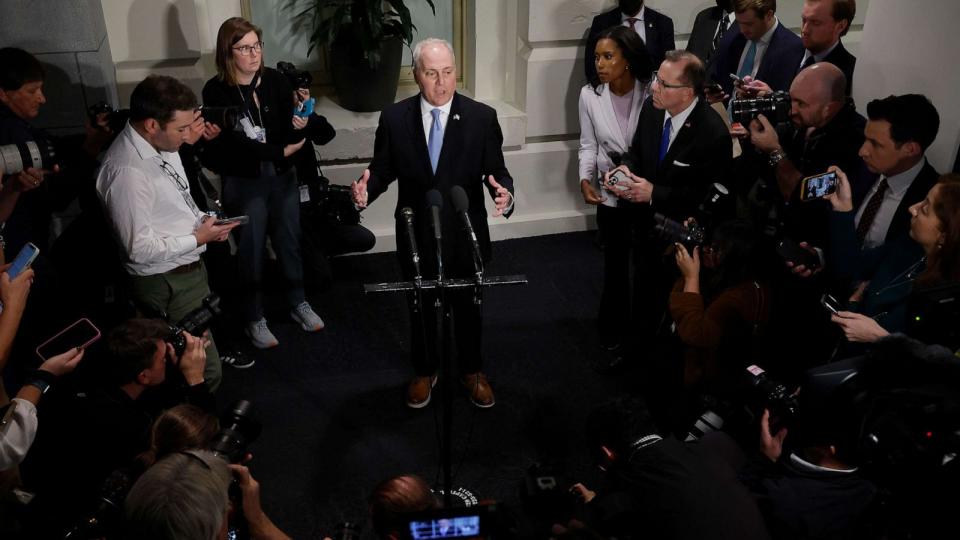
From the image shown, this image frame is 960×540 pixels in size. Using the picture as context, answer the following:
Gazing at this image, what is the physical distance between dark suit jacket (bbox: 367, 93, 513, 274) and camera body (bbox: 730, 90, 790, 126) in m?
1.05

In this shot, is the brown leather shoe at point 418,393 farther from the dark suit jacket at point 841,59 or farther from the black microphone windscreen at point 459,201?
the dark suit jacket at point 841,59

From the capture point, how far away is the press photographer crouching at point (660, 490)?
190 centimetres

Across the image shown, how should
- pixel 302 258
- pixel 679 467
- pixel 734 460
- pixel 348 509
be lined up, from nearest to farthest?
pixel 679 467, pixel 734 460, pixel 348 509, pixel 302 258

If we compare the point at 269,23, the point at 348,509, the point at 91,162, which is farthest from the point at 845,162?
the point at 269,23

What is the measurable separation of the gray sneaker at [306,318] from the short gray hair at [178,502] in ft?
7.52

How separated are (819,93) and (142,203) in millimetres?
2622

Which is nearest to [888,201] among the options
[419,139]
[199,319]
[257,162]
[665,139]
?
[665,139]

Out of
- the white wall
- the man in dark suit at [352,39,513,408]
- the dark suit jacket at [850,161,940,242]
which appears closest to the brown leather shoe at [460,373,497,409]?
the man in dark suit at [352,39,513,408]

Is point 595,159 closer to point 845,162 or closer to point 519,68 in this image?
point 845,162

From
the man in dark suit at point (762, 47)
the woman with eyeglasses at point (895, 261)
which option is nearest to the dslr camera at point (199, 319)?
the woman with eyeglasses at point (895, 261)

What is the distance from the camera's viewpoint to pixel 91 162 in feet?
11.0

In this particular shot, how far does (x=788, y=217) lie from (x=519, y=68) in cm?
236

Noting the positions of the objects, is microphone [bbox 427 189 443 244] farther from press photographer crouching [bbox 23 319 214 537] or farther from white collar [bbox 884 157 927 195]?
white collar [bbox 884 157 927 195]

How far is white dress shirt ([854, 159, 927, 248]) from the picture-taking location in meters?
2.72
